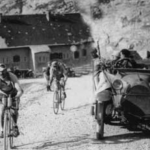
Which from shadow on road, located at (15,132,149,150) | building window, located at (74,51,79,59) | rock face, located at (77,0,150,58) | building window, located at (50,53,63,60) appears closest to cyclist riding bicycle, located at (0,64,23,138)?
shadow on road, located at (15,132,149,150)

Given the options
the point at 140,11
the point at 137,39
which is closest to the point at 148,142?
the point at 137,39

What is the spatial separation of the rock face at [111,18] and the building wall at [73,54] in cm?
382

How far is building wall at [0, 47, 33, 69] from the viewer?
4612 cm

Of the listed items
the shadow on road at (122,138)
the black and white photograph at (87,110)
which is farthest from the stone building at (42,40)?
the shadow on road at (122,138)

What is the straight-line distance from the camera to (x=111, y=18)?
71.6 meters

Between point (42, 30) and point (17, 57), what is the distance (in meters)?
5.64

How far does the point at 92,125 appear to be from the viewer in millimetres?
10109

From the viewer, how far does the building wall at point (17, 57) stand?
4612 cm

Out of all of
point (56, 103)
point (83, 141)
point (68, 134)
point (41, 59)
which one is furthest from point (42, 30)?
point (83, 141)

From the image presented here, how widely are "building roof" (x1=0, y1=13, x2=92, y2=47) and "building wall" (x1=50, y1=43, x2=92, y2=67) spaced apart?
2.43ft

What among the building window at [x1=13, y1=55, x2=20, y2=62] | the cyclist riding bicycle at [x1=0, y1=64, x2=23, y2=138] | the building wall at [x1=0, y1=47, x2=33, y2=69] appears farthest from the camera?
the building window at [x1=13, y1=55, x2=20, y2=62]

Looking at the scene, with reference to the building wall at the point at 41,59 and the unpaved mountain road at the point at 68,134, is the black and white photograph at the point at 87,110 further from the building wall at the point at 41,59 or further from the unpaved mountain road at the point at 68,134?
the building wall at the point at 41,59

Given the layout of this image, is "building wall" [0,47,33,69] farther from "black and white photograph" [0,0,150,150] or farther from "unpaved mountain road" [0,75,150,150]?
"unpaved mountain road" [0,75,150,150]

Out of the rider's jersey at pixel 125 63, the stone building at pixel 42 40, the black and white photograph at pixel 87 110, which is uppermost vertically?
the stone building at pixel 42 40
